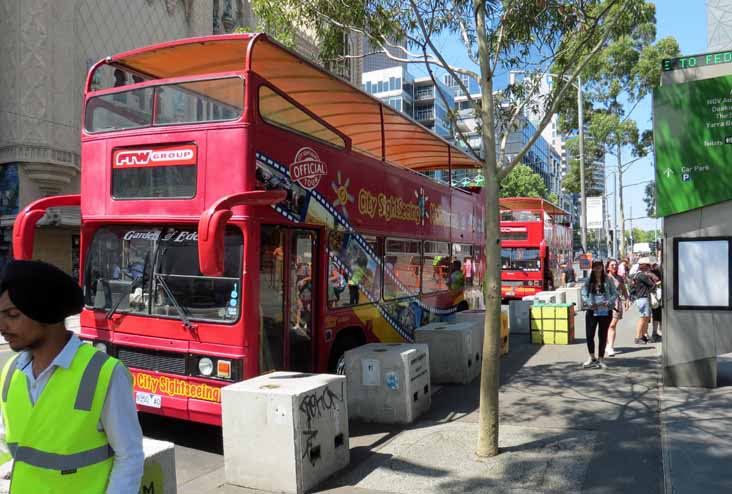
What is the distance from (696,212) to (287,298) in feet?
18.0

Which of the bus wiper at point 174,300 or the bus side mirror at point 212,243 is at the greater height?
the bus side mirror at point 212,243

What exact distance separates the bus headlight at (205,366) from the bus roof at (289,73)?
2.78 metres

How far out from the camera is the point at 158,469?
3414mm

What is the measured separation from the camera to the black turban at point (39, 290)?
6.77 ft

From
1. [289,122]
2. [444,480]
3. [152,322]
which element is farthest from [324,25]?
[444,480]

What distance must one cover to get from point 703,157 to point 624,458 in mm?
4497

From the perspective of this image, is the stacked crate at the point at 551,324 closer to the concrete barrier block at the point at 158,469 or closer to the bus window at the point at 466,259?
the bus window at the point at 466,259

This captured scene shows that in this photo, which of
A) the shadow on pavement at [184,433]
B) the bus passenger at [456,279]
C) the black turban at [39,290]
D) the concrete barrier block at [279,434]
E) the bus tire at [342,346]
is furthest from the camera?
the bus passenger at [456,279]

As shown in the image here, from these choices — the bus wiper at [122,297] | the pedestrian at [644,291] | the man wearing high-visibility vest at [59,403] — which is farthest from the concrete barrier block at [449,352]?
the man wearing high-visibility vest at [59,403]

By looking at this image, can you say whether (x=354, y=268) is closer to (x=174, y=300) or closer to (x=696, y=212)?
(x=174, y=300)

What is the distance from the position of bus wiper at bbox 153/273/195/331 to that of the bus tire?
201cm

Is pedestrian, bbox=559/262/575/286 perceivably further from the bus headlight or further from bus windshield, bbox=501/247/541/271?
the bus headlight

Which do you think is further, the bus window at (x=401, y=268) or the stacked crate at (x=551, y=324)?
the stacked crate at (x=551, y=324)

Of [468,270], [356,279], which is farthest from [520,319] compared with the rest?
[356,279]
